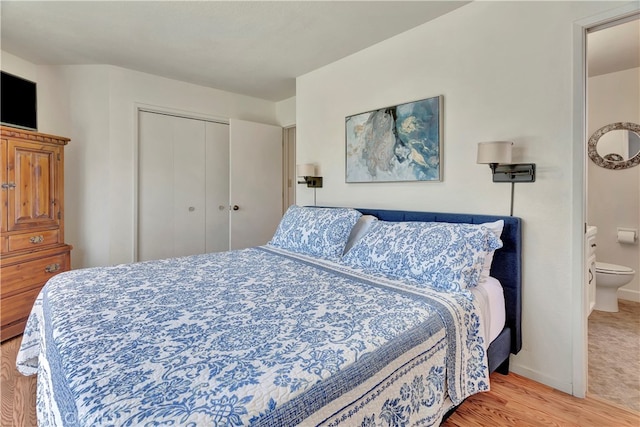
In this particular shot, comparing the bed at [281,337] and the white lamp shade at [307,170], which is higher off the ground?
the white lamp shade at [307,170]

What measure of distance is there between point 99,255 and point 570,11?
419 centimetres

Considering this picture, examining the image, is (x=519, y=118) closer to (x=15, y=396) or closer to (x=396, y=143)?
(x=396, y=143)

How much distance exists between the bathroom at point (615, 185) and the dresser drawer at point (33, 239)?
4.46m

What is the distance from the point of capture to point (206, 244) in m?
3.94

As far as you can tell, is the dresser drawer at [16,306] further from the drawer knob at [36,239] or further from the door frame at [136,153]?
the door frame at [136,153]

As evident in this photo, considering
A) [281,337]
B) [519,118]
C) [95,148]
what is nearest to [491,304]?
[519,118]

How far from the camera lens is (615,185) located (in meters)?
3.29

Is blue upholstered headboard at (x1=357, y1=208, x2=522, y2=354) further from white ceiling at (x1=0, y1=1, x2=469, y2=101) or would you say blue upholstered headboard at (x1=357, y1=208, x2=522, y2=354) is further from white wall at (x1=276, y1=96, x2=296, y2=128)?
white wall at (x1=276, y1=96, x2=296, y2=128)

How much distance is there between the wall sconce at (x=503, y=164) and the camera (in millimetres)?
1812

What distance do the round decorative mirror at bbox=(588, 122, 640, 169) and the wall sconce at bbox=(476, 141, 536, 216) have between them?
91.5 inches

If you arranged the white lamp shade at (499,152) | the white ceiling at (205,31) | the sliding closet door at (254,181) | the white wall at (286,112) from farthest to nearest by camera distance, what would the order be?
the white wall at (286,112), the sliding closet door at (254,181), the white ceiling at (205,31), the white lamp shade at (499,152)

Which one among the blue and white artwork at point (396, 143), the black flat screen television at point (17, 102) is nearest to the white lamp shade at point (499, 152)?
the blue and white artwork at point (396, 143)

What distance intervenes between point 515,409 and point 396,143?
6.12 ft

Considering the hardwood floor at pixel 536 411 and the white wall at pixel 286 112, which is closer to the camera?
the hardwood floor at pixel 536 411
